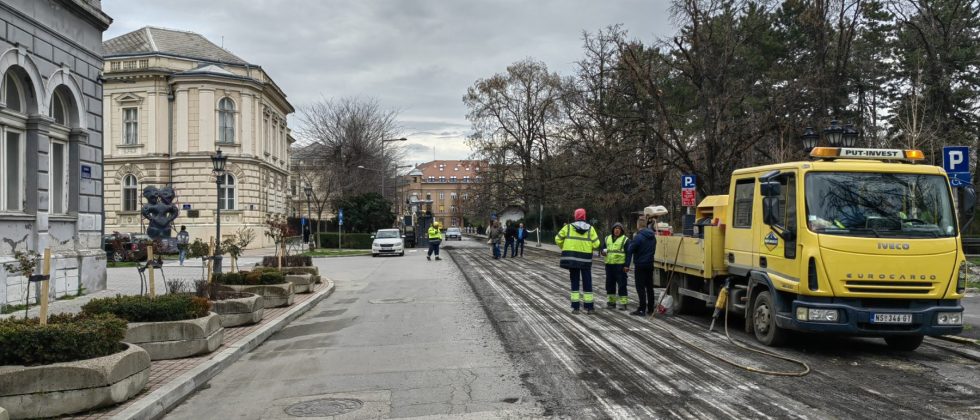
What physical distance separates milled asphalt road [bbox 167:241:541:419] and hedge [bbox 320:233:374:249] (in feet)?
115

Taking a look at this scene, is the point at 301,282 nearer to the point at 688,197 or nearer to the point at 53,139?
the point at 53,139

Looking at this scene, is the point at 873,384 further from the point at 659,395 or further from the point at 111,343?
the point at 111,343

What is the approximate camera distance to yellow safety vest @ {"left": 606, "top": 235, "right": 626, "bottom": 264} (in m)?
12.5

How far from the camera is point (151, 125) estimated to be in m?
43.8

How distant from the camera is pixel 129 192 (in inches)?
1766

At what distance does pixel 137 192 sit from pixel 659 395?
45392mm

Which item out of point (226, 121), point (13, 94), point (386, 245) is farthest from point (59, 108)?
point (226, 121)

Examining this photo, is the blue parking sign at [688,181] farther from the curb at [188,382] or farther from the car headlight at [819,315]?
the curb at [188,382]

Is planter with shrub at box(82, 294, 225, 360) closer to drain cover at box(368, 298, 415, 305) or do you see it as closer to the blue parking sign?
drain cover at box(368, 298, 415, 305)

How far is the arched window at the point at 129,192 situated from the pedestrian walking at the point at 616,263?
40349 millimetres

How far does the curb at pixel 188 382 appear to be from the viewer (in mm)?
5879

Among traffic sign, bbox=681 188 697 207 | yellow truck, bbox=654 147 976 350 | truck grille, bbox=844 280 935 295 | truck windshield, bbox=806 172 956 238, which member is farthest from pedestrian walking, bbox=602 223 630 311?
traffic sign, bbox=681 188 697 207

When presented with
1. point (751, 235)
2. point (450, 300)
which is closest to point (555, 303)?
point (450, 300)

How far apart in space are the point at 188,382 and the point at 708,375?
17.2 feet
